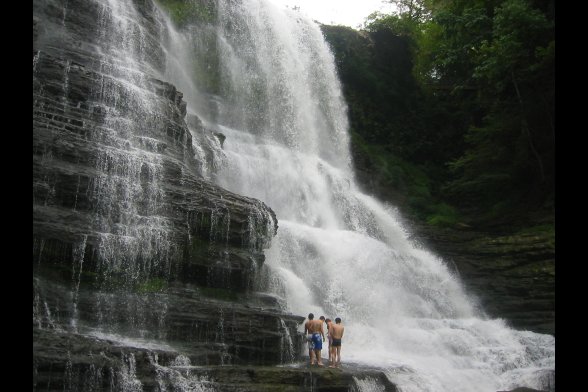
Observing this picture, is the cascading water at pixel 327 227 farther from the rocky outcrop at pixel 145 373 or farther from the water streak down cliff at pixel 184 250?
the rocky outcrop at pixel 145 373

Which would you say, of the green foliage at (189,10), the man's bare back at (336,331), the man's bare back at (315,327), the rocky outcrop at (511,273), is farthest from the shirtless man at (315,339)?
the green foliage at (189,10)

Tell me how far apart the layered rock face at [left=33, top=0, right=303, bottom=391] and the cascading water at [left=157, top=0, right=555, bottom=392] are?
99.1 inches

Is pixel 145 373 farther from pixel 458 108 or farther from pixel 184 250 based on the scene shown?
pixel 458 108

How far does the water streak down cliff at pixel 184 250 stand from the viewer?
10.6m

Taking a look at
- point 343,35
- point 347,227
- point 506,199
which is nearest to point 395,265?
point 347,227

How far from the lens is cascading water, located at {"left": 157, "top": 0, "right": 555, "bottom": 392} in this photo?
50.5 feet

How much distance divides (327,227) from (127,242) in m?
11.6

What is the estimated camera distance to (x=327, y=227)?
22312 millimetres

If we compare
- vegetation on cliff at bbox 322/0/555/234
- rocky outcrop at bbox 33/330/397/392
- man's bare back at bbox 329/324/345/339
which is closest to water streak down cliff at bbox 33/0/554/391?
rocky outcrop at bbox 33/330/397/392

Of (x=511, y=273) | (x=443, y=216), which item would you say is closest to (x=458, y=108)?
(x=443, y=216)

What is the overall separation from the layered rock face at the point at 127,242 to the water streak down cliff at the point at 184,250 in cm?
3

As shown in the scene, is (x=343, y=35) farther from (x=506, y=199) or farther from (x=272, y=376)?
(x=272, y=376)

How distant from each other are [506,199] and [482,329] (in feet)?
28.7

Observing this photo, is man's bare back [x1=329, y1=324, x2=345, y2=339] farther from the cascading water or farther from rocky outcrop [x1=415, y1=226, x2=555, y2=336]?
rocky outcrop [x1=415, y1=226, x2=555, y2=336]
